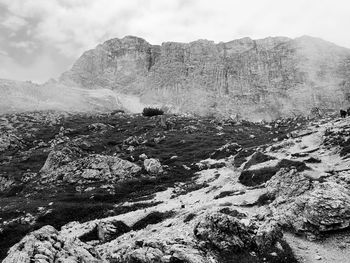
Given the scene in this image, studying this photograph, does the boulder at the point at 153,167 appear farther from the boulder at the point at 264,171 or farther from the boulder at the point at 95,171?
the boulder at the point at 264,171

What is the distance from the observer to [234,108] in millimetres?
174250

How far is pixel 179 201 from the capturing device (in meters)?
39.6

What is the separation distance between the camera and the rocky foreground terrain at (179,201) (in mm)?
20531

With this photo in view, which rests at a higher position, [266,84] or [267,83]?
[267,83]

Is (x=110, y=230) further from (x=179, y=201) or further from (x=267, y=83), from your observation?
(x=267, y=83)

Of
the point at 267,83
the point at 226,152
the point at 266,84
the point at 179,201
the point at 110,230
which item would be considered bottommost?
the point at 110,230

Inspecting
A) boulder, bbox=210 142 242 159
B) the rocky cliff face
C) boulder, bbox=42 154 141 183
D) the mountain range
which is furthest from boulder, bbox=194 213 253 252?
the rocky cliff face

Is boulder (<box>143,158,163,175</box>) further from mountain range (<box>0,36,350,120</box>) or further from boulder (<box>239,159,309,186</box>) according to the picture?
mountain range (<box>0,36,350,120</box>)

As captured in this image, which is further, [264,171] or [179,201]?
[264,171]

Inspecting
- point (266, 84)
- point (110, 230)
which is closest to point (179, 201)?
point (110, 230)

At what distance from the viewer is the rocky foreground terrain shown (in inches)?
808

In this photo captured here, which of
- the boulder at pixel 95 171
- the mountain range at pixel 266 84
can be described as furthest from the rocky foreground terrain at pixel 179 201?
the mountain range at pixel 266 84

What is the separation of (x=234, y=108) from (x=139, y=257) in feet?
516

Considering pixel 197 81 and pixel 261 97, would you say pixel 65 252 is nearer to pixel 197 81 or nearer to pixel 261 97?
pixel 261 97
